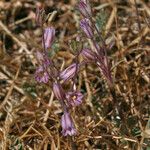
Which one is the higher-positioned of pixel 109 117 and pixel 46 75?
pixel 46 75

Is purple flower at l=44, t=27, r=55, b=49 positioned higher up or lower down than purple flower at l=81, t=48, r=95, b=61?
higher up

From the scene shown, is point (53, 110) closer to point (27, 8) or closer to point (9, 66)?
point (9, 66)

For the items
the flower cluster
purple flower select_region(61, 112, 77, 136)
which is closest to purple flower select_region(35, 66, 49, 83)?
the flower cluster

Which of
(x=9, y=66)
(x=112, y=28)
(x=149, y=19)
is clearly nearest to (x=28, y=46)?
(x=9, y=66)

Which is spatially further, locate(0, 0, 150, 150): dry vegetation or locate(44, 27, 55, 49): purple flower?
locate(0, 0, 150, 150): dry vegetation

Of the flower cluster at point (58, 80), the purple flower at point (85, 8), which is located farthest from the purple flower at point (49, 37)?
the purple flower at point (85, 8)

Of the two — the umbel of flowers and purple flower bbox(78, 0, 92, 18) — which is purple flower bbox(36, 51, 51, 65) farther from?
purple flower bbox(78, 0, 92, 18)

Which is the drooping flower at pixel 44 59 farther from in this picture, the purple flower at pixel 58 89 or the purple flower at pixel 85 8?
the purple flower at pixel 85 8

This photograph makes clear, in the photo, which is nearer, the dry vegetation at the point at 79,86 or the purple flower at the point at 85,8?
the purple flower at the point at 85,8

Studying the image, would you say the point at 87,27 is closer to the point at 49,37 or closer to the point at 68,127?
the point at 49,37
